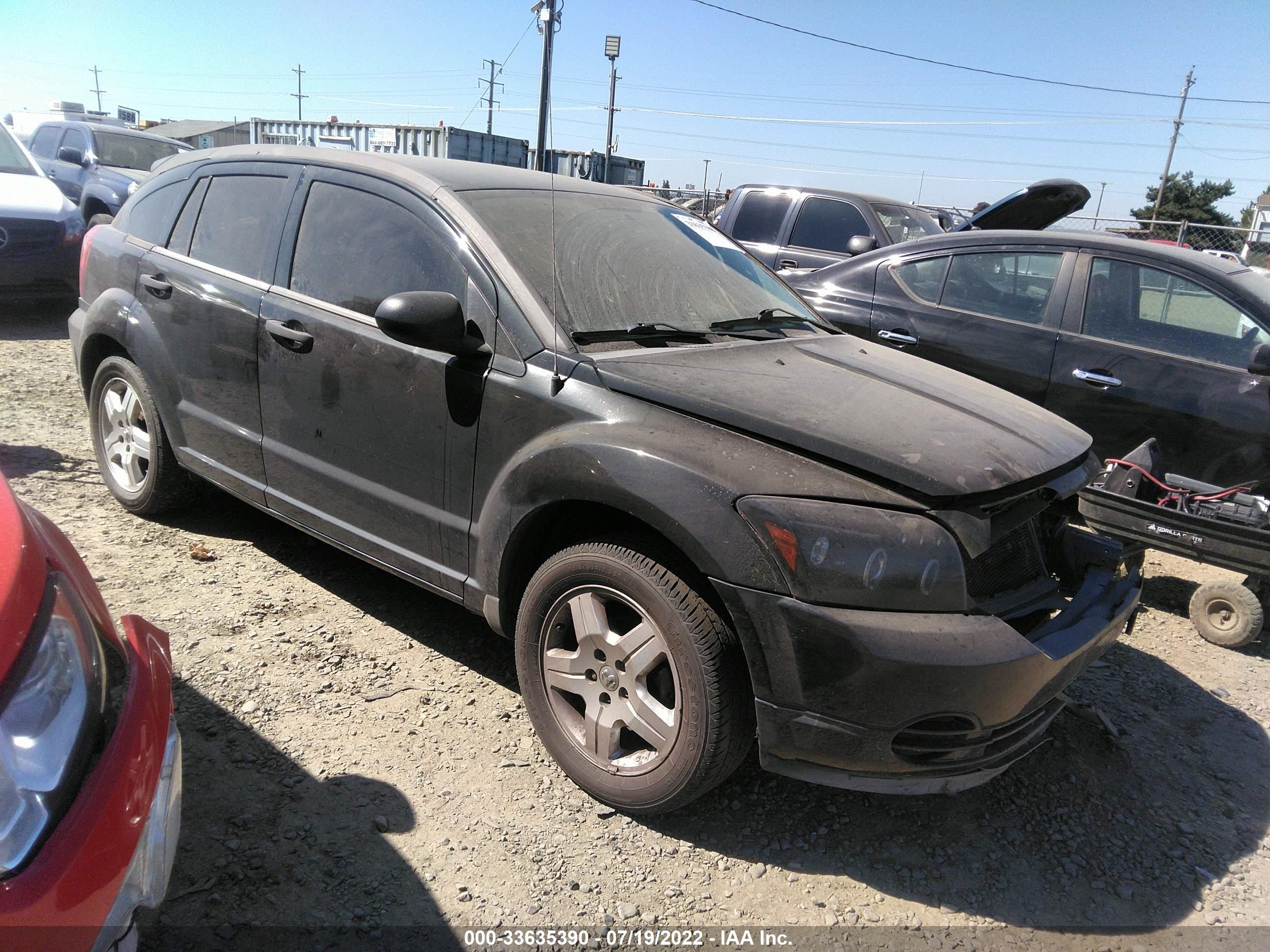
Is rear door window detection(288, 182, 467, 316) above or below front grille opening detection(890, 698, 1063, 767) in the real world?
above

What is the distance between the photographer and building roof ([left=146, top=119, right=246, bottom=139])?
2055 inches

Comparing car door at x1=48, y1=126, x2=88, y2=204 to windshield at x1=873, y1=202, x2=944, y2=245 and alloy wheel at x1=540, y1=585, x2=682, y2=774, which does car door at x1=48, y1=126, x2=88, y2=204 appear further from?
alloy wheel at x1=540, y1=585, x2=682, y2=774

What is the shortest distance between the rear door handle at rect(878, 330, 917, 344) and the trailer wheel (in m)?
2.04

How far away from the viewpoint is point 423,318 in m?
2.61

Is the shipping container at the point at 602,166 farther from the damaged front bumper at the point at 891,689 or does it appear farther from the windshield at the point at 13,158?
the damaged front bumper at the point at 891,689

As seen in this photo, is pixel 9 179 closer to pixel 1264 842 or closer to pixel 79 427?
pixel 79 427

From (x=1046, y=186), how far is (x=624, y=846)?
19.9 feet

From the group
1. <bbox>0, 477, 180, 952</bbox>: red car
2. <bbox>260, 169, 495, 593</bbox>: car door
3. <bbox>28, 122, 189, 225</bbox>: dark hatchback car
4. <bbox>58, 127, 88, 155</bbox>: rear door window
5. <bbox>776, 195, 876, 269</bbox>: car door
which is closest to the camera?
<bbox>0, 477, 180, 952</bbox>: red car

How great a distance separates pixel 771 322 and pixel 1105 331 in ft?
7.90

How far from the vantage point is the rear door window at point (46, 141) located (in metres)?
12.3

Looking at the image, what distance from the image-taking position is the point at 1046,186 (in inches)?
258

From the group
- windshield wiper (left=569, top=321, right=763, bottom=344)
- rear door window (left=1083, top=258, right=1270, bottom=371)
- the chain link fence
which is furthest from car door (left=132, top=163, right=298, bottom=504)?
the chain link fence

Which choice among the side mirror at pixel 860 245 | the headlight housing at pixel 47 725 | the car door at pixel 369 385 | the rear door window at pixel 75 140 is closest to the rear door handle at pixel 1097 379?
the side mirror at pixel 860 245

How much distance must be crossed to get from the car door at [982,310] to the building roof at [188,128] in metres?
54.4
